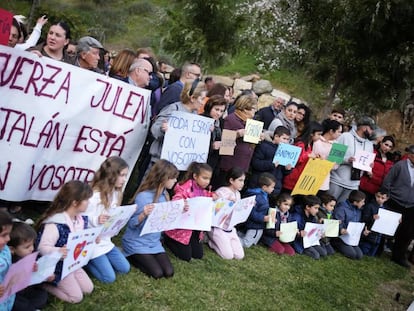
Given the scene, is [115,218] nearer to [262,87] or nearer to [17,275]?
[17,275]

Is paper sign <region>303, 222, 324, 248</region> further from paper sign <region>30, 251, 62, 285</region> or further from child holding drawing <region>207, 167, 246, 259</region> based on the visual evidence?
paper sign <region>30, 251, 62, 285</region>

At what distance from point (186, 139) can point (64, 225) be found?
7.09 feet

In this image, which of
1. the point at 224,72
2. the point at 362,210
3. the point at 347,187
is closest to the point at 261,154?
the point at 347,187

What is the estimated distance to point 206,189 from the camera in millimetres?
6660

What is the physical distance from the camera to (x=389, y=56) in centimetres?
1029

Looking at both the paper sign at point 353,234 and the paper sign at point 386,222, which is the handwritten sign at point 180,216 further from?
the paper sign at point 386,222

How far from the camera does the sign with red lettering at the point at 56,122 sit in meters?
4.63

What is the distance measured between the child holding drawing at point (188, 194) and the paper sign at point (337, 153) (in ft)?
8.54

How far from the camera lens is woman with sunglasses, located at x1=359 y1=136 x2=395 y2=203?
8281mm

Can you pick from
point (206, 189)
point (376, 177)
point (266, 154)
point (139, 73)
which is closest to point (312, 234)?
point (266, 154)

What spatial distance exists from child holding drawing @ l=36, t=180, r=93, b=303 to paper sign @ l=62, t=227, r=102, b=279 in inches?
2.6

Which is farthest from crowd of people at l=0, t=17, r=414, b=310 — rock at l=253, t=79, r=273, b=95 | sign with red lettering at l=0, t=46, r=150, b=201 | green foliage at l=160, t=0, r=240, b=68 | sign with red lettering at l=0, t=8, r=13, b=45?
rock at l=253, t=79, r=273, b=95

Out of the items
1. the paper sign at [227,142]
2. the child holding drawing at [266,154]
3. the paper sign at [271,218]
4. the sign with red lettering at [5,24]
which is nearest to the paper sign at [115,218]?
the sign with red lettering at [5,24]

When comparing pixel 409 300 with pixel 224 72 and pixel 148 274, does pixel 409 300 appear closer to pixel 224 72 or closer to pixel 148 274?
pixel 148 274
